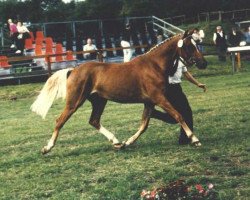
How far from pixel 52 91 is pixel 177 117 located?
231cm

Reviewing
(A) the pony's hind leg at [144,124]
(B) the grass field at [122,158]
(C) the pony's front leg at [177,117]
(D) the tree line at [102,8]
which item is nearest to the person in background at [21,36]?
(B) the grass field at [122,158]

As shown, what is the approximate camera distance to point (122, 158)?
8523 mm

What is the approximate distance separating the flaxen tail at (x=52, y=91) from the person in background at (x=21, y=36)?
51.7ft

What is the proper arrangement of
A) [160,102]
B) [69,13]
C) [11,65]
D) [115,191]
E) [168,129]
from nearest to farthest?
[115,191] → [160,102] → [168,129] → [11,65] → [69,13]

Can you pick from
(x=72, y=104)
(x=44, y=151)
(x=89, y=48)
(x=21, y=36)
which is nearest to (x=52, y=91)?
(x=72, y=104)

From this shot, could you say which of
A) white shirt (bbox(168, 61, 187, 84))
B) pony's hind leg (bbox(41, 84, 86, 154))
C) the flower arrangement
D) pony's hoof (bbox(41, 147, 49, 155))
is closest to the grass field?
pony's hoof (bbox(41, 147, 49, 155))

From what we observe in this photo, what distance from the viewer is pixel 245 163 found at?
757cm

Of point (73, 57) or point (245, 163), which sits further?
point (73, 57)

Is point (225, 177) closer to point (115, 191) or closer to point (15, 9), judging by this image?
point (115, 191)

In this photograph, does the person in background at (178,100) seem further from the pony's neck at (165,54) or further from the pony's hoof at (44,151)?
the pony's hoof at (44,151)

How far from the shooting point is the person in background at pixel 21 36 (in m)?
25.3

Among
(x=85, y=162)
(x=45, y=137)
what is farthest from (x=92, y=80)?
(x=45, y=137)

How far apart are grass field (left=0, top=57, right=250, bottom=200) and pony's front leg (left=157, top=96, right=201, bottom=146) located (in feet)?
0.51

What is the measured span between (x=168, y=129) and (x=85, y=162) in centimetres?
294
